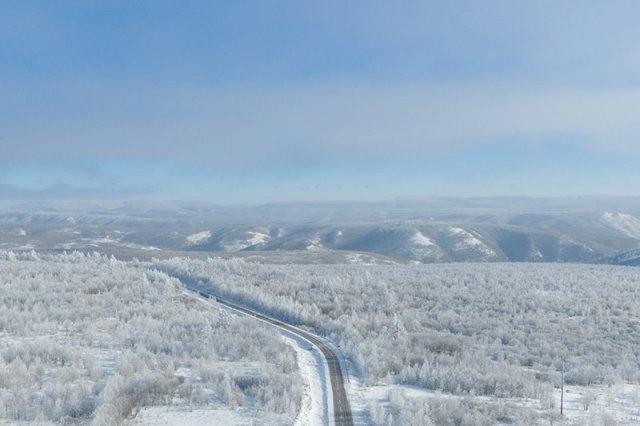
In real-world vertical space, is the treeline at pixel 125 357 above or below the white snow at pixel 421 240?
above

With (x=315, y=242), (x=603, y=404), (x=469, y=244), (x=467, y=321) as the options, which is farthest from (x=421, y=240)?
(x=603, y=404)

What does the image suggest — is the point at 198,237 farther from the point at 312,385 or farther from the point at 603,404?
the point at 603,404

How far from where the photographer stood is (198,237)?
184 metres

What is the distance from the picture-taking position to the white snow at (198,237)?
178 meters

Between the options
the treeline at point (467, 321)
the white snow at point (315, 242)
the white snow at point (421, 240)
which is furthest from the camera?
the white snow at point (315, 242)

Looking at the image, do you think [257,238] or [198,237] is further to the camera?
[198,237]

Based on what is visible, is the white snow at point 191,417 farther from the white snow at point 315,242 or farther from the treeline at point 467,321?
the white snow at point 315,242

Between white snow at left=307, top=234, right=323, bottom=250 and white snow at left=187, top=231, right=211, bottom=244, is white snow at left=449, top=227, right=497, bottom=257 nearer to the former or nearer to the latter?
white snow at left=307, top=234, right=323, bottom=250

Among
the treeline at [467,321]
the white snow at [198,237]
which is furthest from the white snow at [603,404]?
the white snow at [198,237]

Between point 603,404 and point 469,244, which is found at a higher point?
point 603,404

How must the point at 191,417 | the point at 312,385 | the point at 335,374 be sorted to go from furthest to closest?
1. the point at 335,374
2. the point at 312,385
3. the point at 191,417

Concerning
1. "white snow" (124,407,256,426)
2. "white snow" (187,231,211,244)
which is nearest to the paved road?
"white snow" (124,407,256,426)

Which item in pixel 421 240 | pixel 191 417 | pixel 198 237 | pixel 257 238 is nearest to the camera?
pixel 191 417

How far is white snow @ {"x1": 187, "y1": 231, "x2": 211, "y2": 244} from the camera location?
583ft
